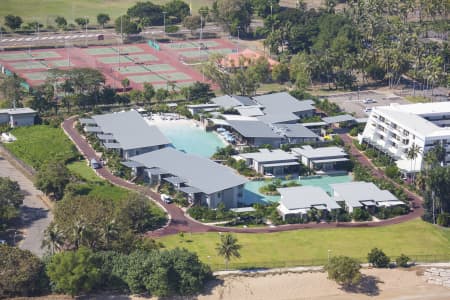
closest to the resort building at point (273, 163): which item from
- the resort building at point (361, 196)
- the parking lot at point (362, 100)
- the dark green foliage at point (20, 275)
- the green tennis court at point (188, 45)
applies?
the resort building at point (361, 196)

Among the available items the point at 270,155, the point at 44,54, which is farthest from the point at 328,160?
the point at 44,54

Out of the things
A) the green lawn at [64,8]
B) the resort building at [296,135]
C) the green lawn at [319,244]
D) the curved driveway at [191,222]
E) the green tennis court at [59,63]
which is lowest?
the green lawn at [319,244]

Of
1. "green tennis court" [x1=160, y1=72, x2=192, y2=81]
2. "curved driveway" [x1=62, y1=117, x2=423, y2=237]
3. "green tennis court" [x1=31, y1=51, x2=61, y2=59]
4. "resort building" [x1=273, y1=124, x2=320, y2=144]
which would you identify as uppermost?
"green tennis court" [x1=31, y1=51, x2=61, y2=59]

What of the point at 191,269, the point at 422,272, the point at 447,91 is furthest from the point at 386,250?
the point at 447,91

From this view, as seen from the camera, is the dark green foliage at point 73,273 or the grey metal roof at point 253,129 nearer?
the dark green foliage at point 73,273

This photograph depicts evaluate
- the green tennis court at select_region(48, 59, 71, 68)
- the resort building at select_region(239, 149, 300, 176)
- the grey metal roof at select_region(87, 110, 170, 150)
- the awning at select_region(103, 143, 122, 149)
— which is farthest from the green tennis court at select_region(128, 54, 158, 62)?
the resort building at select_region(239, 149, 300, 176)

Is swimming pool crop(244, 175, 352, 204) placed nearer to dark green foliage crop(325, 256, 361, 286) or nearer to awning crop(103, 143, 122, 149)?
awning crop(103, 143, 122, 149)

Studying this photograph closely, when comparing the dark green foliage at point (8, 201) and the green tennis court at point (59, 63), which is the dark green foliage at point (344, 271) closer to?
the dark green foliage at point (8, 201)
